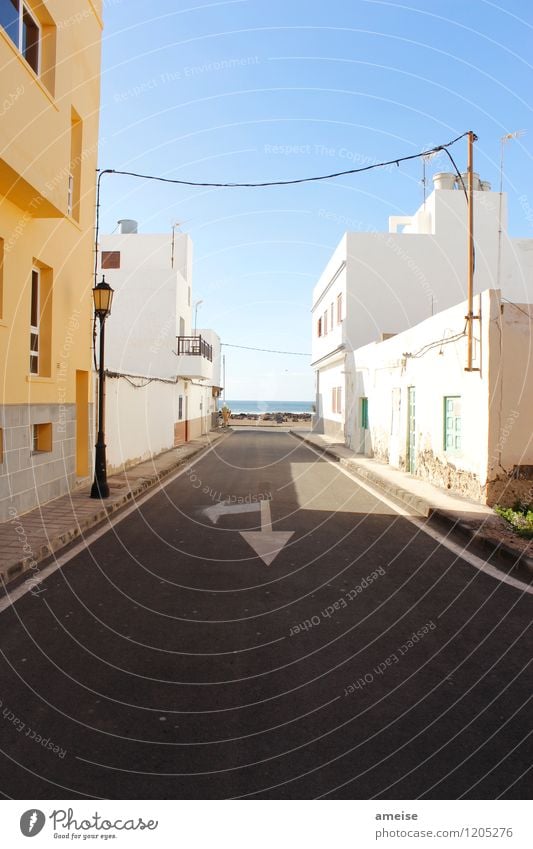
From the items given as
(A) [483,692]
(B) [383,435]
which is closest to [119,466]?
(B) [383,435]

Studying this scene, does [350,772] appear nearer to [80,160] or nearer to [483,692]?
[483,692]

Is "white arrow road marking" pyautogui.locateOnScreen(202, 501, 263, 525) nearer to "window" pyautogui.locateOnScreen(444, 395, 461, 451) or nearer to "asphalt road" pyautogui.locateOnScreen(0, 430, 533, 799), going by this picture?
"asphalt road" pyautogui.locateOnScreen(0, 430, 533, 799)

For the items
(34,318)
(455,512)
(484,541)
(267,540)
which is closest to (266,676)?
(267,540)

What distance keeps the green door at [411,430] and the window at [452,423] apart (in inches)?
111

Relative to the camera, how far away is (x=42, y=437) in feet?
34.6

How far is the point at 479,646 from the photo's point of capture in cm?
447

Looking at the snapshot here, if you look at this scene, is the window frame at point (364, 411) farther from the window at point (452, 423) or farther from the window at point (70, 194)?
the window at point (70, 194)

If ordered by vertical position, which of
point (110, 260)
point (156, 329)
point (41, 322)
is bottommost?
point (41, 322)

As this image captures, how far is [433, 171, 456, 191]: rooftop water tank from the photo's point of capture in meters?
28.3

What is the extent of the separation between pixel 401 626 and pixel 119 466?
1139 cm

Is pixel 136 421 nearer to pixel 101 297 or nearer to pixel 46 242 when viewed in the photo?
pixel 101 297

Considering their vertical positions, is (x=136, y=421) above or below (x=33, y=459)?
above

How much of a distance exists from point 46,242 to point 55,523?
5.13 metres

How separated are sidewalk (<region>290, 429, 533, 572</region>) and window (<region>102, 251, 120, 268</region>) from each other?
1744 centimetres
